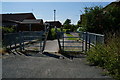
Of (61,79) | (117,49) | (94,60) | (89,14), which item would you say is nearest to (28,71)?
(61,79)

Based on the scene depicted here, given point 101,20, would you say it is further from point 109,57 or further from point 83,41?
point 109,57

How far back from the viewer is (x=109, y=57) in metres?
5.10

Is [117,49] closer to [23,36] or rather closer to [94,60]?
[94,60]

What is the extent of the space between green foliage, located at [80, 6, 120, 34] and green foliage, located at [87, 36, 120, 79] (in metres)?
4.91

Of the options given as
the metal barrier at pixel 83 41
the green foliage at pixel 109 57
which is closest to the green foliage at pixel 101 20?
the metal barrier at pixel 83 41

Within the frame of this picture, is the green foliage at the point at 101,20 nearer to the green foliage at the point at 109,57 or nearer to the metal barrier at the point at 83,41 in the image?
the metal barrier at the point at 83,41

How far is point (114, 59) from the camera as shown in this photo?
474 centimetres

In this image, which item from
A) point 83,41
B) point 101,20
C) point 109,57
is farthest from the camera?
point 101,20

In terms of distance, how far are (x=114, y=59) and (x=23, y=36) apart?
640 cm

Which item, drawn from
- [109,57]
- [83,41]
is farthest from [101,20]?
[109,57]

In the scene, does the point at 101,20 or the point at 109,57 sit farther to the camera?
the point at 101,20

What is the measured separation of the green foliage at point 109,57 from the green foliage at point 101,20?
4.91 m

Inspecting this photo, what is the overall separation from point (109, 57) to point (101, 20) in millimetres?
6065

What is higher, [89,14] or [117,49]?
[89,14]
